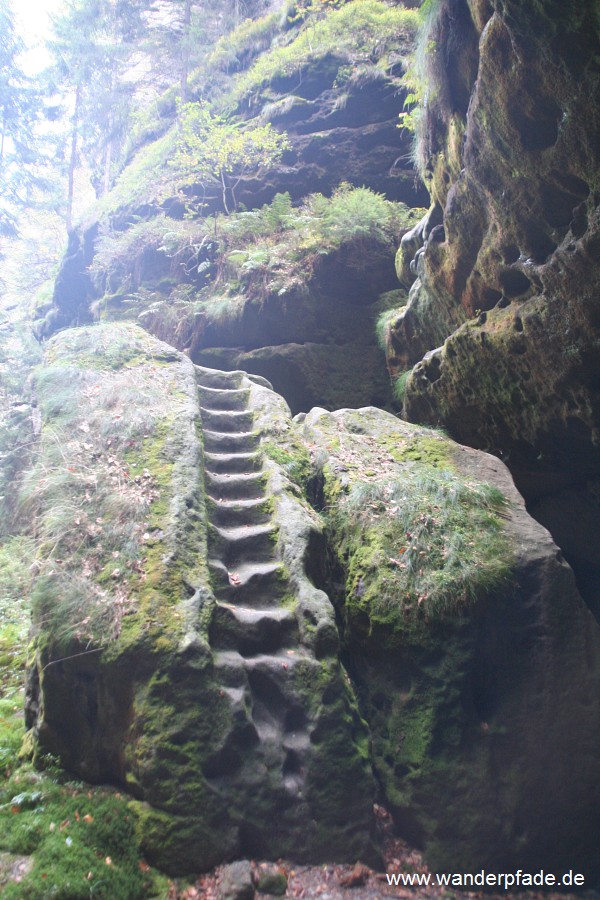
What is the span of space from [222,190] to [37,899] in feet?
52.7

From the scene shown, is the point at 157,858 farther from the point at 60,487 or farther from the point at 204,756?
the point at 60,487

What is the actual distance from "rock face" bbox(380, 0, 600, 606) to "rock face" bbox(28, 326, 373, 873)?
3.35 m

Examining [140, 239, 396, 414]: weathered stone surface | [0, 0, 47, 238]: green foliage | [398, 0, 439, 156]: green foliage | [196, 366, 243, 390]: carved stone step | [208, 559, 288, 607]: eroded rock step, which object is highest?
[0, 0, 47, 238]: green foliage

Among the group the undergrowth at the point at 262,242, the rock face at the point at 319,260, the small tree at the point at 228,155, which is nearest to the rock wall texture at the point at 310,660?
the rock face at the point at 319,260

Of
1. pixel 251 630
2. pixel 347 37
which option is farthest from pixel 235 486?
pixel 347 37

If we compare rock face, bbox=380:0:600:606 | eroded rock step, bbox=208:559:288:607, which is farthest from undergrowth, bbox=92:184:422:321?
eroded rock step, bbox=208:559:288:607

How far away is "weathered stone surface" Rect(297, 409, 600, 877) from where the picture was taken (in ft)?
15.0

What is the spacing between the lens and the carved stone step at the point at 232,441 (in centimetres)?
785

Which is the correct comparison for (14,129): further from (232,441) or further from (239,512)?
(239,512)

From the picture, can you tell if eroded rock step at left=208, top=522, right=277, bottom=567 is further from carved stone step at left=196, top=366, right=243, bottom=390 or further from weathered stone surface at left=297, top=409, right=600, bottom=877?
carved stone step at left=196, top=366, right=243, bottom=390

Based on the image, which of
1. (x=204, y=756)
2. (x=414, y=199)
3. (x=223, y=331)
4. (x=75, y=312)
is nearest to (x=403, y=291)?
(x=414, y=199)

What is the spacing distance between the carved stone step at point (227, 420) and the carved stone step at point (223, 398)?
2.03 feet

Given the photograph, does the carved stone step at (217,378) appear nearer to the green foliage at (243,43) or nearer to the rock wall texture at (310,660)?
the rock wall texture at (310,660)

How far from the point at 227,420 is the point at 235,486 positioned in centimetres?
204
